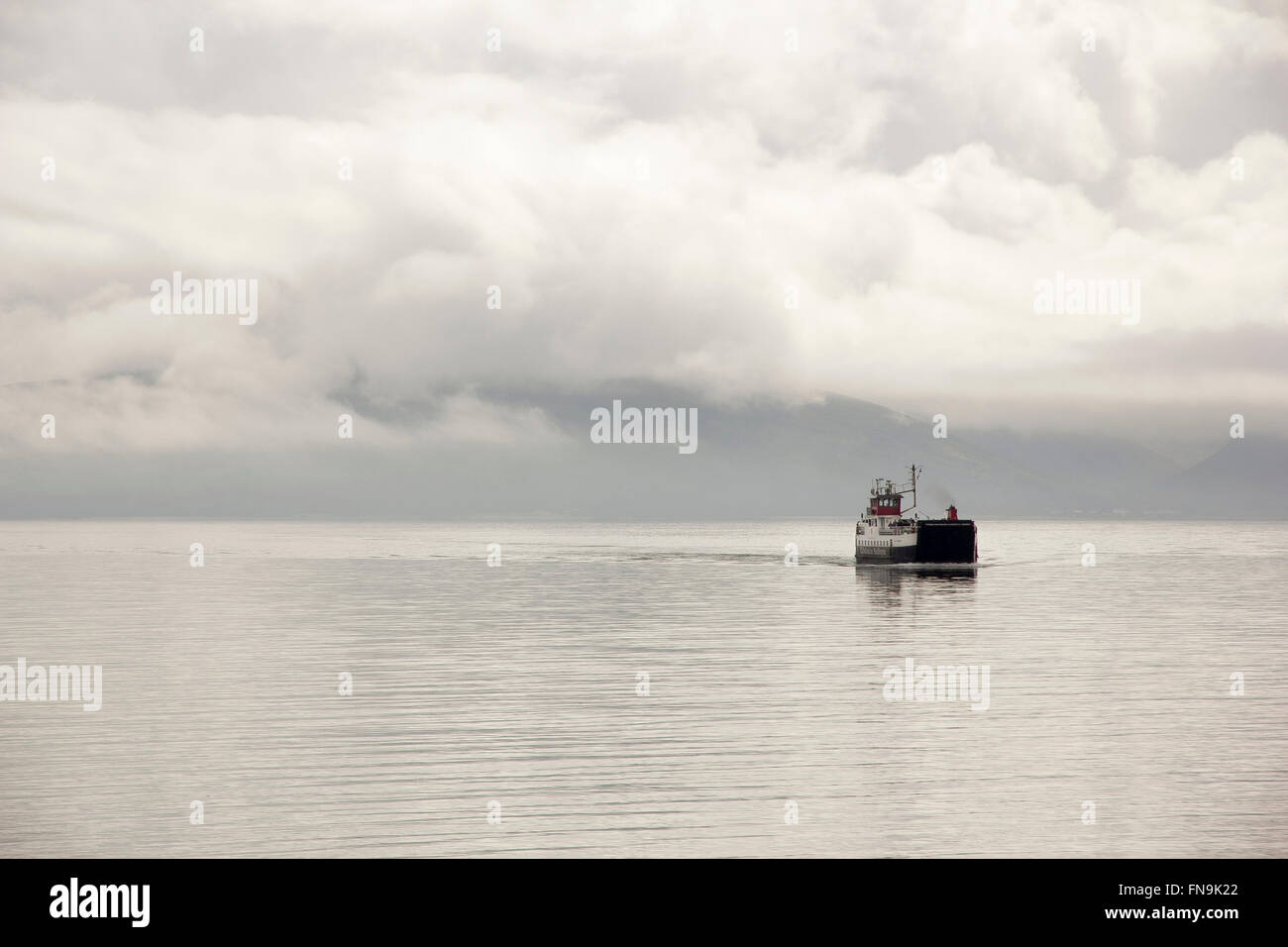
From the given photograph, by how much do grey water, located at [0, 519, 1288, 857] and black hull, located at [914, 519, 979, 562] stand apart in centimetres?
7694

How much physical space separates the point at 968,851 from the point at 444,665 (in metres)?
33.5

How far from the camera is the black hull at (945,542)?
15912 centimetres

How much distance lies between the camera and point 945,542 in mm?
159500

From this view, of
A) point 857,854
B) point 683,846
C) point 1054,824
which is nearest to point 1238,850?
point 1054,824

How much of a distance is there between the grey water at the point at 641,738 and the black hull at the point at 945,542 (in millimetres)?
76937

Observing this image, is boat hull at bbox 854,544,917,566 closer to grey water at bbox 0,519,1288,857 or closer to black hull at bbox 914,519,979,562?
black hull at bbox 914,519,979,562

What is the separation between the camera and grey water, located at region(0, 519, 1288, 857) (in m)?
23.9

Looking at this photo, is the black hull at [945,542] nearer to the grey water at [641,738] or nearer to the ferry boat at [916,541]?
the ferry boat at [916,541]

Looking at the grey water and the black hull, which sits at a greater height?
the black hull

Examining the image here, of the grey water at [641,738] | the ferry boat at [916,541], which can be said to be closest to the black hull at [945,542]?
the ferry boat at [916,541]

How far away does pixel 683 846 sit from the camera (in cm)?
2252

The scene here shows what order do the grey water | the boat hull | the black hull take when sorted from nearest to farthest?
1. the grey water
2. the black hull
3. the boat hull

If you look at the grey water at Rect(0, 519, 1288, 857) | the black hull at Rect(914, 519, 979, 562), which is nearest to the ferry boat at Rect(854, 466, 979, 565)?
the black hull at Rect(914, 519, 979, 562)

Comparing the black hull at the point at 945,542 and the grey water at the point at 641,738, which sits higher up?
the black hull at the point at 945,542
